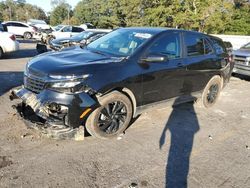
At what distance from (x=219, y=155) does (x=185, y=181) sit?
105 cm

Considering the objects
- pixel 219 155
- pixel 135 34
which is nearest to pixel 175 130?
pixel 219 155

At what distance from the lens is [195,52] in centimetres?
579

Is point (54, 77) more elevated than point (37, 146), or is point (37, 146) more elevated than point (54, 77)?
point (54, 77)

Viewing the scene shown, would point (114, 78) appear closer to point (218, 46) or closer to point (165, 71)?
point (165, 71)

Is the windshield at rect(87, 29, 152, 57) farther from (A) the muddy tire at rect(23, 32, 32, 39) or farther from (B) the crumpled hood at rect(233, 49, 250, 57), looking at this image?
(A) the muddy tire at rect(23, 32, 32, 39)

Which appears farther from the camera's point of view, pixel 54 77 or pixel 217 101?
pixel 217 101

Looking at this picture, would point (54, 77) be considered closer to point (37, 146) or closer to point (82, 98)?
point (82, 98)

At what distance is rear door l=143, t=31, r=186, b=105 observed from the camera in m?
4.74

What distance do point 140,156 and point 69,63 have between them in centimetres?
175

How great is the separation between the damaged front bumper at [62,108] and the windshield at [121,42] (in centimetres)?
121


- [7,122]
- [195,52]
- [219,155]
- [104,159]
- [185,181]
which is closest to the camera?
[185,181]

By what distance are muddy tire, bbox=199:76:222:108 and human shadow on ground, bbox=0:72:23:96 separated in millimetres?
4780

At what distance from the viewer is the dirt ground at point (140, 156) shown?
11.1ft

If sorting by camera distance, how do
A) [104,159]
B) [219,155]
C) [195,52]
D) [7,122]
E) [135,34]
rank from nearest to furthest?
[104,159] → [219,155] → [7,122] → [135,34] → [195,52]
